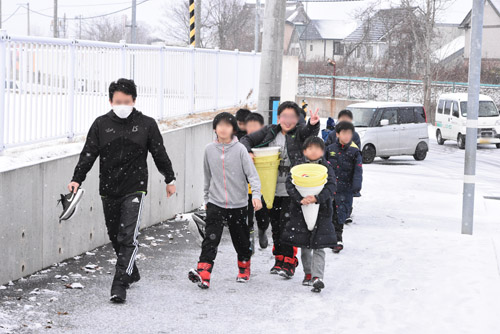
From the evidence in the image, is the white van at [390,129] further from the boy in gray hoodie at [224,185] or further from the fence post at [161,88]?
the boy in gray hoodie at [224,185]

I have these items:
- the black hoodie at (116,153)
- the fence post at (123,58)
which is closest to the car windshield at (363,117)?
the fence post at (123,58)

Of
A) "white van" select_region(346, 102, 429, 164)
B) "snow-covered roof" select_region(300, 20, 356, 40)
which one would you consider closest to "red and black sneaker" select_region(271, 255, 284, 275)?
"white van" select_region(346, 102, 429, 164)

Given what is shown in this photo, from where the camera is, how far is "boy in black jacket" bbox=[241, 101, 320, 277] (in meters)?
7.22

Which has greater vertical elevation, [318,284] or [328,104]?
[328,104]

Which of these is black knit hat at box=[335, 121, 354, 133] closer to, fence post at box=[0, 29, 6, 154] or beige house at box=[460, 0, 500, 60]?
fence post at box=[0, 29, 6, 154]

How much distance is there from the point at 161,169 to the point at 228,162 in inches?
24.7

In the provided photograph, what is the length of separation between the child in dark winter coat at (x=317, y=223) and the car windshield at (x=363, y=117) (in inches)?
646

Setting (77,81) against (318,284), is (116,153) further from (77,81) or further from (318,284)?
(77,81)

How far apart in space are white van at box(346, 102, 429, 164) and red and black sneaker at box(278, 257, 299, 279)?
15339 mm

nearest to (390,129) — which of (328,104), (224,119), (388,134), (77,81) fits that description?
(388,134)

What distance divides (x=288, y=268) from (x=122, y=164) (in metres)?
2.04

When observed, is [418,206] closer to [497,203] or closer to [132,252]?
[497,203]

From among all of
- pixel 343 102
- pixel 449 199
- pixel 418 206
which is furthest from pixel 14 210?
pixel 343 102

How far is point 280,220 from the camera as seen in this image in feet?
24.0
